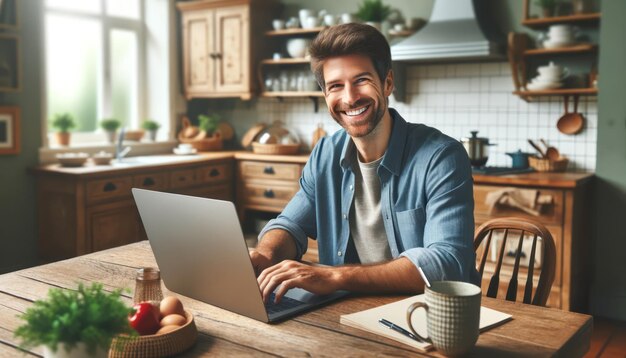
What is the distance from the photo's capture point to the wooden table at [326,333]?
3.65ft

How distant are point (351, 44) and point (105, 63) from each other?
3566 millimetres

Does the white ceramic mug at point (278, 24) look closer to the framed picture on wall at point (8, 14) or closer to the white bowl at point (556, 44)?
the framed picture on wall at point (8, 14)

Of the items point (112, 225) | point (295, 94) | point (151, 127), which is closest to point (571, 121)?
point (295, 94)

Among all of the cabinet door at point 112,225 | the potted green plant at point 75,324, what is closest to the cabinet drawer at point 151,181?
the cabinet door at point 112,225

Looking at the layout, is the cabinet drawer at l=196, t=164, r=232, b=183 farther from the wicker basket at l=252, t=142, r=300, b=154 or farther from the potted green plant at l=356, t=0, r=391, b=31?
the potted green plant at l=356, t=0, r=391, b=31

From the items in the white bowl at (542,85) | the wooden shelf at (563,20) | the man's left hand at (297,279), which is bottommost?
the man's left hand at (297,279)

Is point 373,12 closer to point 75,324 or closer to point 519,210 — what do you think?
point 519,210

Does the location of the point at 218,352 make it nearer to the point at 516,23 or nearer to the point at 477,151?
the point at 477,151

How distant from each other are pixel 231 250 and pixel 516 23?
338 centimetres

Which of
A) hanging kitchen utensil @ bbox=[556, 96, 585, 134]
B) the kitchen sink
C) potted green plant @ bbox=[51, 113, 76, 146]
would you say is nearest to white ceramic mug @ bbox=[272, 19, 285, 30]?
the kitchen sink

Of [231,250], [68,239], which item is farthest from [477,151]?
[231,250]

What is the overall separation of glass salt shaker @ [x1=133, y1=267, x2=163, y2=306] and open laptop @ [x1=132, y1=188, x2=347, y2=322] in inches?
→ 3.7

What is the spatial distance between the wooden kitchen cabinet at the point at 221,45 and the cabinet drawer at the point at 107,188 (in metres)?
1.24

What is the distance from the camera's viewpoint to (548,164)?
377cm
